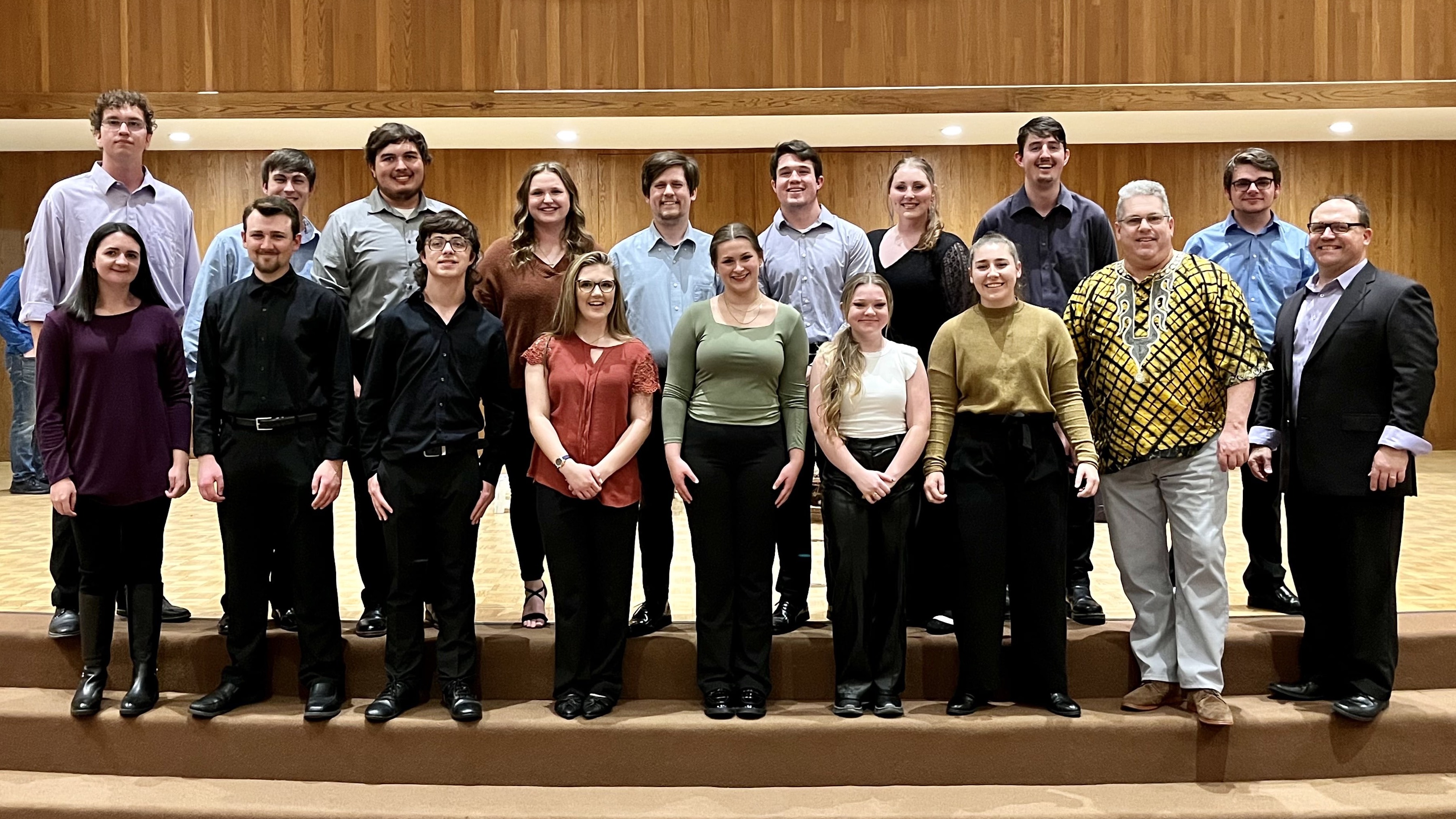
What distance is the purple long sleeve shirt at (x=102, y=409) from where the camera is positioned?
2869mm

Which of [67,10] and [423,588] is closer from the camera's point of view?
[423,588]

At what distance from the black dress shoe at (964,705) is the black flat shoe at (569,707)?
3.32 feet

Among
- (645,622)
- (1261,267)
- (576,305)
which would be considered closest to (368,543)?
(645,622)

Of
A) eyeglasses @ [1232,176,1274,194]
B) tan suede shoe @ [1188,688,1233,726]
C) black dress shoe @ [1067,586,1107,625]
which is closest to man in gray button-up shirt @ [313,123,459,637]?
black dress shoe @ [1067,586,1107,625]

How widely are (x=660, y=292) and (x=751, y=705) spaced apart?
48.0 inches

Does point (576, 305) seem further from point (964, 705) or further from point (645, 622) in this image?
point (964, 705)

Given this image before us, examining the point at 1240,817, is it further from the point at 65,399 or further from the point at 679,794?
the point at 65,399

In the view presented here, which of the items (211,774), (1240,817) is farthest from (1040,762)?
(211,774)

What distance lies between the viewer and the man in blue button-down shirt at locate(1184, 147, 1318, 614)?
343 cm

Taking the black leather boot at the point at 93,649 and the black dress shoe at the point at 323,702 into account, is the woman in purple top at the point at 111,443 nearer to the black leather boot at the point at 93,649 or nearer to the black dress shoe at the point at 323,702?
the black leather boot at the point at 93,649

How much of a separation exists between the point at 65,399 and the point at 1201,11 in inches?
250

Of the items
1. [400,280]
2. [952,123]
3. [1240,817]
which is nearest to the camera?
[1240,817]

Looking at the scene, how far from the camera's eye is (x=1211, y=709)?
281 centimetres

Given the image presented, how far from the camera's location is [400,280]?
3.14 metres
